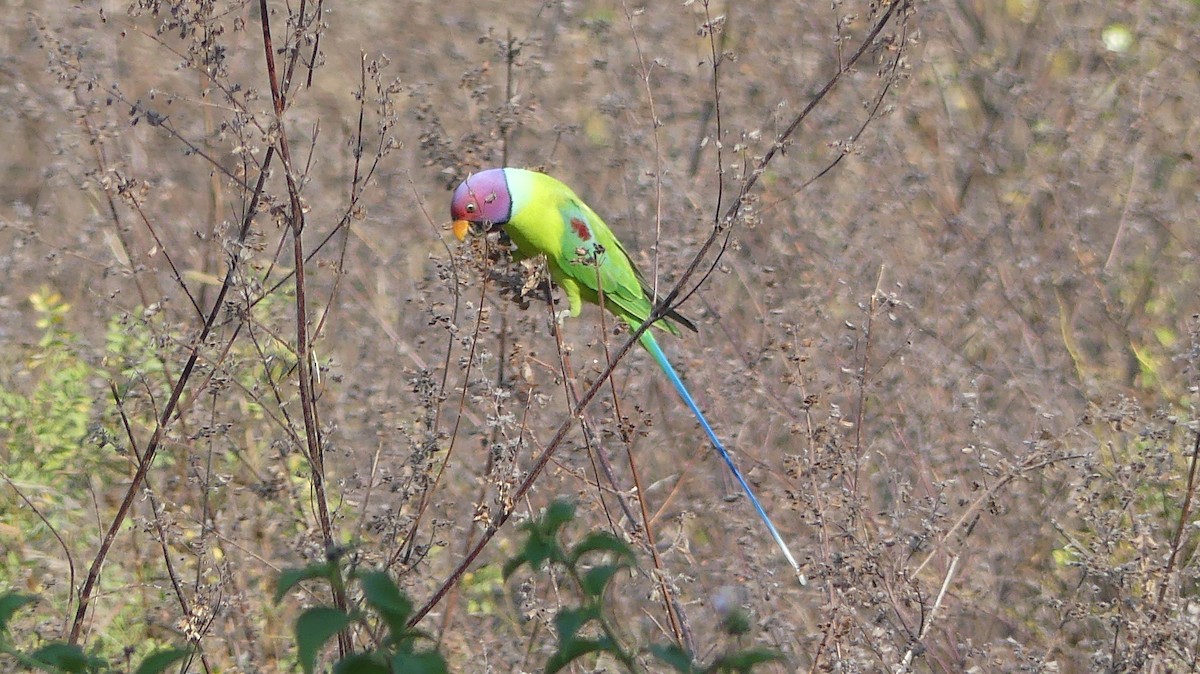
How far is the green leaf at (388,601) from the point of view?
0.90 meters

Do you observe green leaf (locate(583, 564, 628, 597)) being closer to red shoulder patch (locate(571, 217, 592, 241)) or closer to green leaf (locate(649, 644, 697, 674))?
green leaf (locate(649, 644, 697, 674))

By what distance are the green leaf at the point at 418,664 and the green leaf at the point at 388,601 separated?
0.06ft

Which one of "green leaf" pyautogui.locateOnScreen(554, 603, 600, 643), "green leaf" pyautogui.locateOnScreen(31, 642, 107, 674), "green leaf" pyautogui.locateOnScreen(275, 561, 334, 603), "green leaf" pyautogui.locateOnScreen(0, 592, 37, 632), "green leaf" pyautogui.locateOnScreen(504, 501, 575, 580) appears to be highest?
"green leaf" pyautogui.locateOnScreen(0, 592, 37, 632)

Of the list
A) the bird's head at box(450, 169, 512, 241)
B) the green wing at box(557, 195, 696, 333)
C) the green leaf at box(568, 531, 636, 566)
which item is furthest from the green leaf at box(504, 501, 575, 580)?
the green wing at box(557, 195, 696, 333)

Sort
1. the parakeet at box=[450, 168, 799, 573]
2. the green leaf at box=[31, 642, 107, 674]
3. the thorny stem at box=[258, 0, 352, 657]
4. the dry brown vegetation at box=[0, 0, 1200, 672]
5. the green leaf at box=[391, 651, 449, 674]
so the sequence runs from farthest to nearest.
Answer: the parakeet at box=[450, 168, 799, 573] → the dry brown vegetation at box=[0, 0, 1200, 672] → the thorny stem at box=[258, 0, 352, 657] → the green leaf at box=[31, 642, 107, 674] → the green leaf at box=[391, 651, 449, 674]

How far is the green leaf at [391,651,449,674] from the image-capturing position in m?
0.87

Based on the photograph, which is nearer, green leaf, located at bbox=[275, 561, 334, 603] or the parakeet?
green leaf, located at bbox=[275, 561, 334, 603]

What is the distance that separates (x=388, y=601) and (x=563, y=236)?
3116 millimetres

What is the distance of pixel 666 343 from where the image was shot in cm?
465

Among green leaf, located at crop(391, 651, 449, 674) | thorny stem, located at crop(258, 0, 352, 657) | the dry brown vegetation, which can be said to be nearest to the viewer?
green leaf, located at crop(391, 651, 449, 674)

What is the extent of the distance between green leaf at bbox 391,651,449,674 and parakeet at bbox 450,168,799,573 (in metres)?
2.70

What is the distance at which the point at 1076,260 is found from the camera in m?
4.77

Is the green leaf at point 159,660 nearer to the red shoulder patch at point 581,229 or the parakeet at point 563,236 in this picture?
the parakeet at point 563,236

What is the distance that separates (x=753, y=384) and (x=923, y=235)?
4.30 ft
